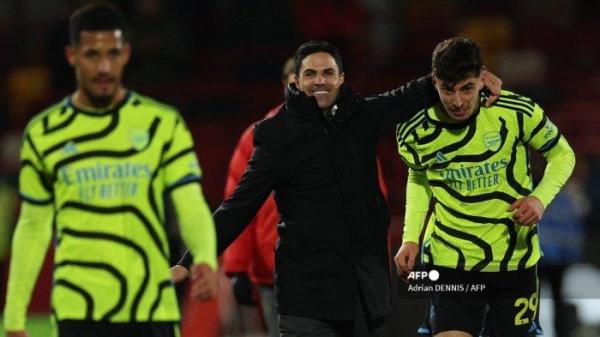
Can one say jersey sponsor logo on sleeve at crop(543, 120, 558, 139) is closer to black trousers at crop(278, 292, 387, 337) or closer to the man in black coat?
the man in black coat

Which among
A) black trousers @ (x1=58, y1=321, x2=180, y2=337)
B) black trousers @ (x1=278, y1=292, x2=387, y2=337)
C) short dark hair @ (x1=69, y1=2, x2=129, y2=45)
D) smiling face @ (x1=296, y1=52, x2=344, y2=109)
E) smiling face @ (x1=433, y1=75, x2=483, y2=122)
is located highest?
short dark hair @ (x1=69, y1=2, x2=129, y2=45)

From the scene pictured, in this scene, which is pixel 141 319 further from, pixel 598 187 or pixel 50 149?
pixel 598 187

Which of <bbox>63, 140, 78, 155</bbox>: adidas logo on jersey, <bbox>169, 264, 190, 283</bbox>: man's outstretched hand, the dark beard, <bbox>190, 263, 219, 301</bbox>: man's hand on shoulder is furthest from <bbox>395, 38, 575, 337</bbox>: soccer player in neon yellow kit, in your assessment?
<bbox>63, 140, 78, 155</bbox>: adidas logo on jersey

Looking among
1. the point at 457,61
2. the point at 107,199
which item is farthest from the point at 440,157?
the point at 107,199

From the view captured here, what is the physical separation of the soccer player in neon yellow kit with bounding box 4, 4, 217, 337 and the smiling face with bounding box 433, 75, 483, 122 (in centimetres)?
170

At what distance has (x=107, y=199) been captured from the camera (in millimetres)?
4859

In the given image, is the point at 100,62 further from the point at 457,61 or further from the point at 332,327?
the point at 457,61

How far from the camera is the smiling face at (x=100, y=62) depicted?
485cm

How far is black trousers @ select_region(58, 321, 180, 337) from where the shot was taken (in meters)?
4.88

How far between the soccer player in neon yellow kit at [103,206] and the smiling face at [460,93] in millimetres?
1698

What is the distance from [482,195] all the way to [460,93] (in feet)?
1.58

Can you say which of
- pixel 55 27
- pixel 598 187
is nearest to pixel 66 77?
pixel 55 27

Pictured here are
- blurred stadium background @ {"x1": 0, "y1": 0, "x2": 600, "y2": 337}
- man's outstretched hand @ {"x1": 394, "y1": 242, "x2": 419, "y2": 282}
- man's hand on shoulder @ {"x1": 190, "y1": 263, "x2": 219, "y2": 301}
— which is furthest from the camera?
blurred stadium background @ {"x1": 0, "y1": 0, "x2": 600, "y2": 337}

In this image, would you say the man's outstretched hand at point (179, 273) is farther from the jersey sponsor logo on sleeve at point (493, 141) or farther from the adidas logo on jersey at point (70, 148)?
the jersey sponsor logo on sleeve at point (493, 141)
